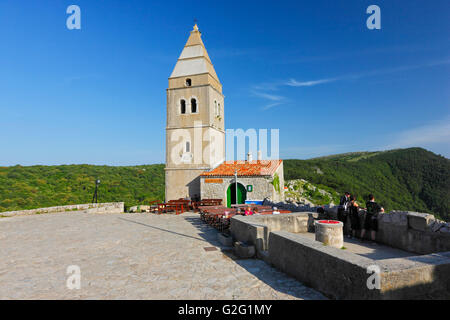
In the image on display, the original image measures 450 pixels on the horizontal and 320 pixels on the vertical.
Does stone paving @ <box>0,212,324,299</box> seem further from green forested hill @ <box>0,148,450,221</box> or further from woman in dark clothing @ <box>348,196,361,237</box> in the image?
green forested hill @ <box>0,148,450,221</box>

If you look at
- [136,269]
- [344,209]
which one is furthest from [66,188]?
[344,209]

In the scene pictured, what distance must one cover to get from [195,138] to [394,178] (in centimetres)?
7915

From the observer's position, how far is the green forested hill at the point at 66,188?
91.4 ft

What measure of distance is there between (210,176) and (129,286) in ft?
46.8

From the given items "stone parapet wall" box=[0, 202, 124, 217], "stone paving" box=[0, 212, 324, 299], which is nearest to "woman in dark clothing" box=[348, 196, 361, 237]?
"stone paving" box=[0, 212, 324, 299]

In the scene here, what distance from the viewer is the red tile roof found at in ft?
60.0

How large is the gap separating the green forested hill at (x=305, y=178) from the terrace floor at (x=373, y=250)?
26.8 meters

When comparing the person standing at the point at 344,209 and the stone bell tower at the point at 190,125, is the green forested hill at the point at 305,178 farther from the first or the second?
the person standing at the point at 344,209

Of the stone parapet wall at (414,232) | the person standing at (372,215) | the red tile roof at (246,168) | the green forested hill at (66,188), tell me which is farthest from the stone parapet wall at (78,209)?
the stone parapet wall at (414,232)

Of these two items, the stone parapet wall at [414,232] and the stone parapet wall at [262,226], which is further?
the stone parapet wall at [262,226]

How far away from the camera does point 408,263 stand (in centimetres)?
354
